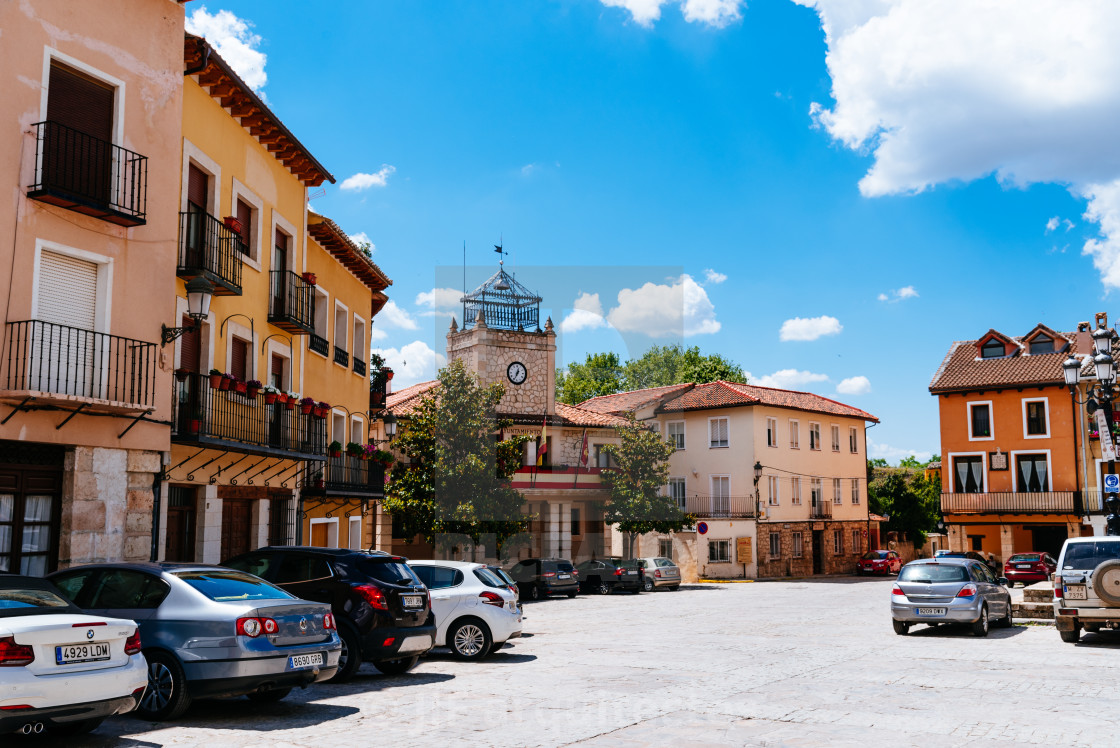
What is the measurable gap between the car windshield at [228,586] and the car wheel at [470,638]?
4.58 meters

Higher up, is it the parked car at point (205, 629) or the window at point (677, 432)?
the window at point (677, 432)

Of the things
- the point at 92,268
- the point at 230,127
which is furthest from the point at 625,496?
the point at 92,268

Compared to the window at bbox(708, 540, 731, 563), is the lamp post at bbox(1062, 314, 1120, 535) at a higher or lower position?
higher

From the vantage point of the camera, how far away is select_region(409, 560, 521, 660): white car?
14.0 m

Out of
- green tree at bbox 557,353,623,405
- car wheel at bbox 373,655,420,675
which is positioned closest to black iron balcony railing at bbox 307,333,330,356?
car wheel at bbox 373,655,420,675

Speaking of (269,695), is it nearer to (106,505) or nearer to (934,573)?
(106,505)

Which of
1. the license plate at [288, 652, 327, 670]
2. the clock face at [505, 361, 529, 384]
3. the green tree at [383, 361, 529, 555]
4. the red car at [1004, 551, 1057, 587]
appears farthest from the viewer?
the clock face at [505, 361, 529, 384]

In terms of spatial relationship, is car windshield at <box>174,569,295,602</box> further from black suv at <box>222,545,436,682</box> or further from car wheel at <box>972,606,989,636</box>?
car wheel at <box>972,606,989,636</box>

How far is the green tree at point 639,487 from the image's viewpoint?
42.1 m

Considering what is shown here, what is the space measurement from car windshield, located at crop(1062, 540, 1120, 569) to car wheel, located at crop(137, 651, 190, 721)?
1491cm

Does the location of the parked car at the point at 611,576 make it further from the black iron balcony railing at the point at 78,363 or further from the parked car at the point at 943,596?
the black iron balcony railing at the point at 78,363

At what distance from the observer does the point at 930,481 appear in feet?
210

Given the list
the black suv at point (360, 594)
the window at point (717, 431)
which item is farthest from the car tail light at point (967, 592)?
the window at point (717, 431)

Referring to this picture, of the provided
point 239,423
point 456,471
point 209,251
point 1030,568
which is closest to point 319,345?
point 239,423
